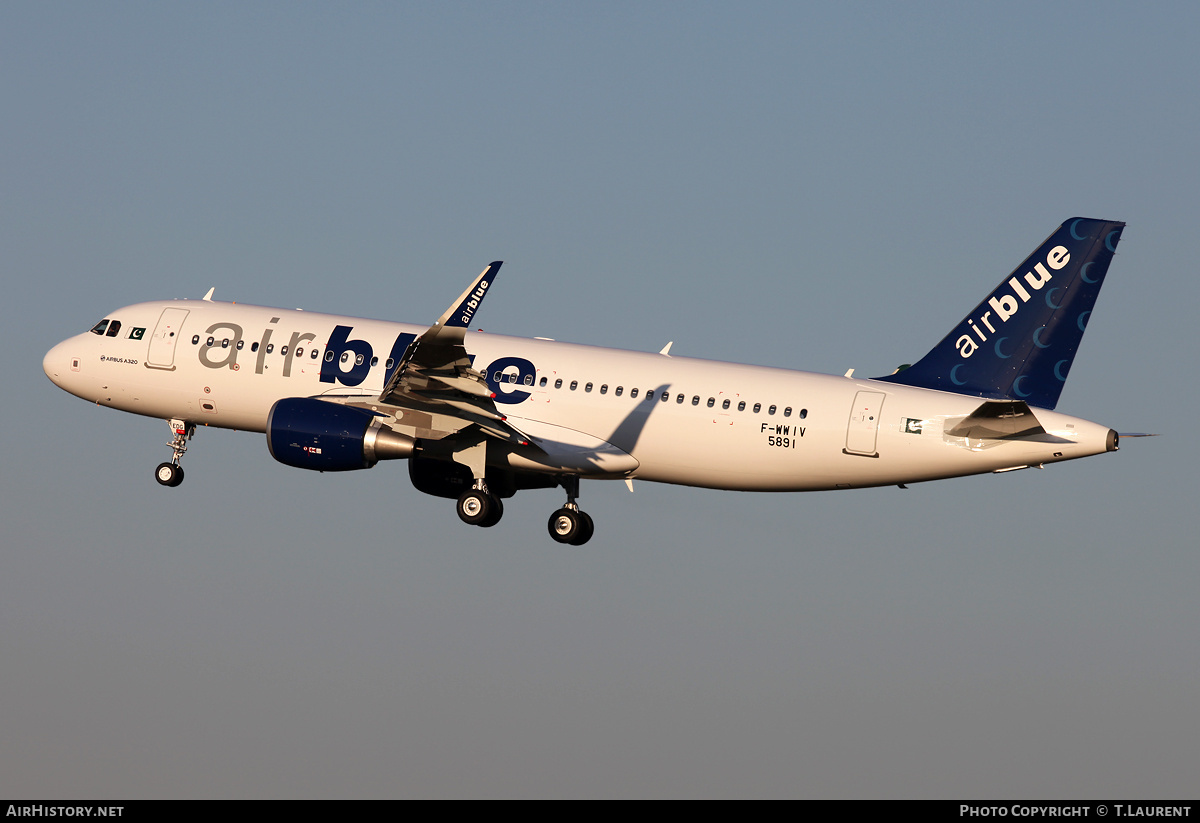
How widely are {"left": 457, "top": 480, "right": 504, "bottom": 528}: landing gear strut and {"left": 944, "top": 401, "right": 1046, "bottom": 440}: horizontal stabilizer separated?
40.8ft

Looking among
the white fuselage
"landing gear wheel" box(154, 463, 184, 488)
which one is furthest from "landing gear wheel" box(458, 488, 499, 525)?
"landing gear wheel" box(154, 463, 184, 488)

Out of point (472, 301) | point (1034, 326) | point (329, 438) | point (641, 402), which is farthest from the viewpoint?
point (641, 402)

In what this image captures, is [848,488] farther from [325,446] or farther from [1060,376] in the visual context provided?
[325,446]

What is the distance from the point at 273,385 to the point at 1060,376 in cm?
2079

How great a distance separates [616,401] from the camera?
41344mm

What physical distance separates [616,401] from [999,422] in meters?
9.81

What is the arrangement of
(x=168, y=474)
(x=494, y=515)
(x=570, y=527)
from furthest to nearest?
(x=168, y=474)
(x=570, y=527)
(x=494, y=515)

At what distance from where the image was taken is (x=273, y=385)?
4344cm

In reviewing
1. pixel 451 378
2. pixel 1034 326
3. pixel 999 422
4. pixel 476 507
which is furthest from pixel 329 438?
pixel 1034 326

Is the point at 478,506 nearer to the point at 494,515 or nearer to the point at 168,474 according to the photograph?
the point at 494,515

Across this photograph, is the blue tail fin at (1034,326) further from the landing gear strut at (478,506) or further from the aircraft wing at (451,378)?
the landing gear strut at (478,506)

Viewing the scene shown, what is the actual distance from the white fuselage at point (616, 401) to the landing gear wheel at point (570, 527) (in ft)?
9.15

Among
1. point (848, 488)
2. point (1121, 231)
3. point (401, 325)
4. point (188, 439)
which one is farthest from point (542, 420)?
point (1121, 231)
